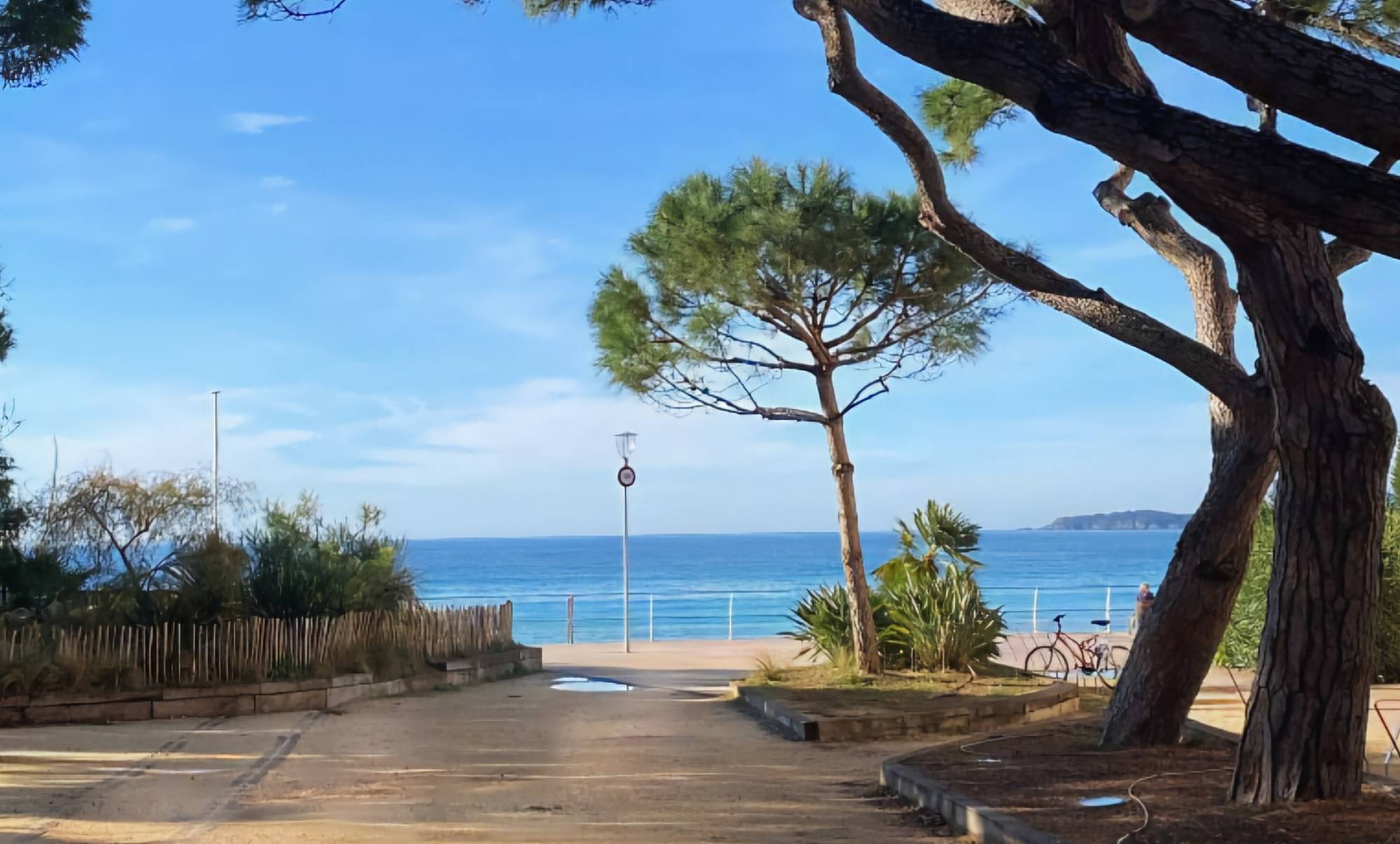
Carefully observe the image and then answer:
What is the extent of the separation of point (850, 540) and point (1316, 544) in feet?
27.3

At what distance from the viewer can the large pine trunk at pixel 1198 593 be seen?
8.15 m

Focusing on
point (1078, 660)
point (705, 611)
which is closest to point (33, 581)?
point (1078, 660)

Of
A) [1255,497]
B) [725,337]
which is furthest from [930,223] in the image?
[725,337]

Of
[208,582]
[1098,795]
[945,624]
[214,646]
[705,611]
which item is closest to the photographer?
[1098,795]

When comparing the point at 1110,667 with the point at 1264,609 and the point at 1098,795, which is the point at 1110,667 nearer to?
the point at 1264,609

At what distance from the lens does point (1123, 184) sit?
33.0 feet

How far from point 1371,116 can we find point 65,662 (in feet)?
40.4

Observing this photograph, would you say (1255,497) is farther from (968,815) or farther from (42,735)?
(42,735)

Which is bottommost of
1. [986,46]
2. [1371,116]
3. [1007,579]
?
[1007,579]

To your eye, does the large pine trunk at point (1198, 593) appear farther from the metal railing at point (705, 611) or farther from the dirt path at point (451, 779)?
the metal railing at point (705, 611)

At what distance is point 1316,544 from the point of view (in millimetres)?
6086

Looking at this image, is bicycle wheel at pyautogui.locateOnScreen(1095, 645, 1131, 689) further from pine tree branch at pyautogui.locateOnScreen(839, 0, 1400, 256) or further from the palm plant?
pine tree branch at pyautogui.locateOnScreen(839, 0, 1400, 256)

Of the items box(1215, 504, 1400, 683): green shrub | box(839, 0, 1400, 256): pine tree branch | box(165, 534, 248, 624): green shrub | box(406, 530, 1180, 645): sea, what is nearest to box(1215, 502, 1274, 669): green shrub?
box(1215, 504, 1400, 683): green shrub

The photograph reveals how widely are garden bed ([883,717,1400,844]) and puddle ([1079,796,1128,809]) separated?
0.12 ft
